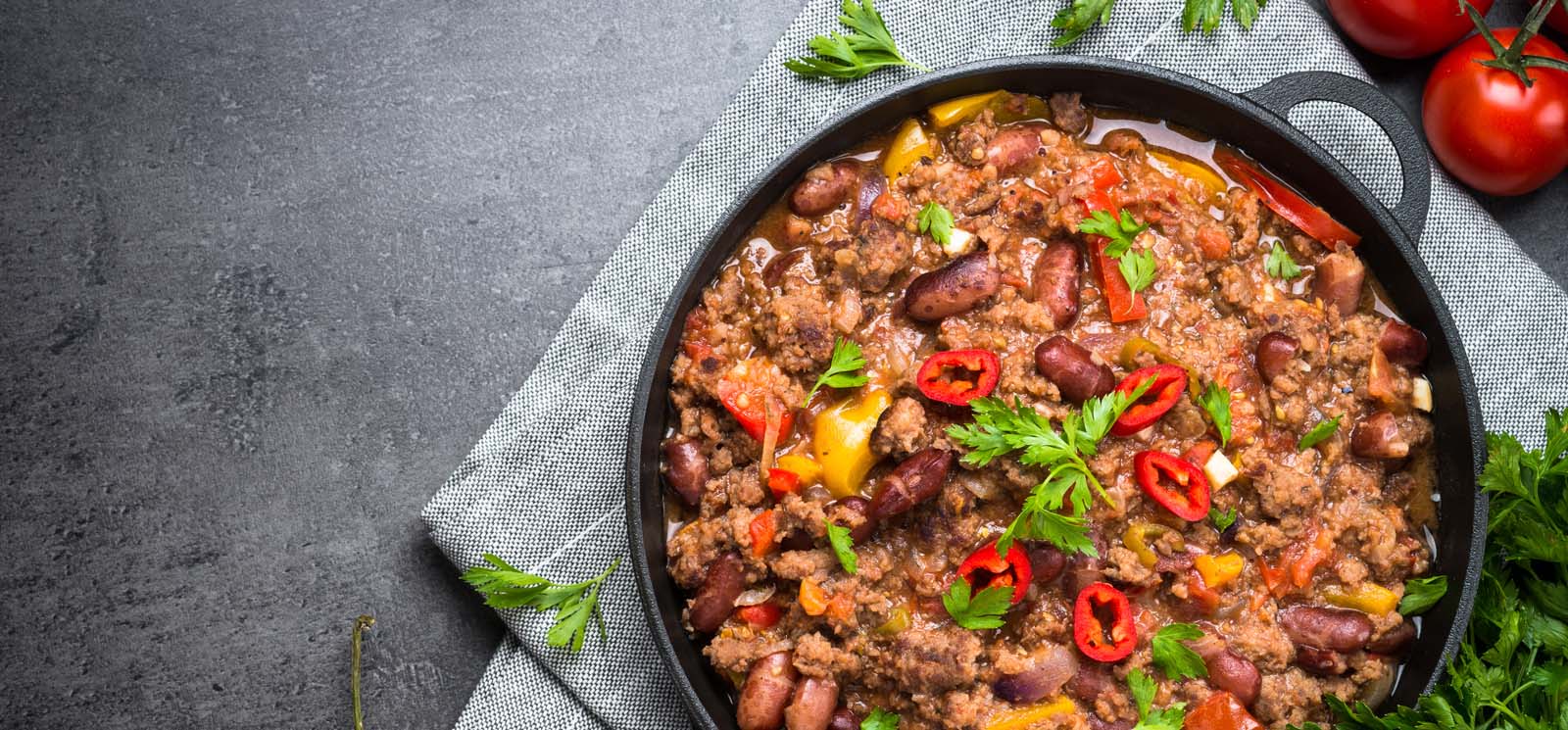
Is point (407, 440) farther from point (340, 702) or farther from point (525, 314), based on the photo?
point (340, 702)

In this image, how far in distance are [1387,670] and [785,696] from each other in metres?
2.18

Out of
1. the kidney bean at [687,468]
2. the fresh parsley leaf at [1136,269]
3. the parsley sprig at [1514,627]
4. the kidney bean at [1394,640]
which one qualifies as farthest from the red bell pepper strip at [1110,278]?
the kidney bean at [687,468]

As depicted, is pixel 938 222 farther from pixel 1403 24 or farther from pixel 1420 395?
pixel 1403 24

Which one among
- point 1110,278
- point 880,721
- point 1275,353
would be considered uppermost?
point 1110,278

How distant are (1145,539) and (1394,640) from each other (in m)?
0.99

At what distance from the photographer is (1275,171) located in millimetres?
4125

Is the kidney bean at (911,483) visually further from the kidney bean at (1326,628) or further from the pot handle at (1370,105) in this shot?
the pot handle at (1370,105)

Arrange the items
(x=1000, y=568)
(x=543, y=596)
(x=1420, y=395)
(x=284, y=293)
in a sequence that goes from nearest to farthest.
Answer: (x=1000, y=568), (x=1420, y=395), (x=543, y=596), (x=284, y=293)

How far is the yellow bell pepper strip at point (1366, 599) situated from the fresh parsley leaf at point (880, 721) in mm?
1599

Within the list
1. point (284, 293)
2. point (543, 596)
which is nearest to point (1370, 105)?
point (543, 596)

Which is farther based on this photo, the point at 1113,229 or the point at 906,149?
the point at 906,149

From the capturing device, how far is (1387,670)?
12.6 ft

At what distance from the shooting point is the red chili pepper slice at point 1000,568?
358 centimetres

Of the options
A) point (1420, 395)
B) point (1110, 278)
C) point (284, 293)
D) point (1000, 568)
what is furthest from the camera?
point (284, 293)
